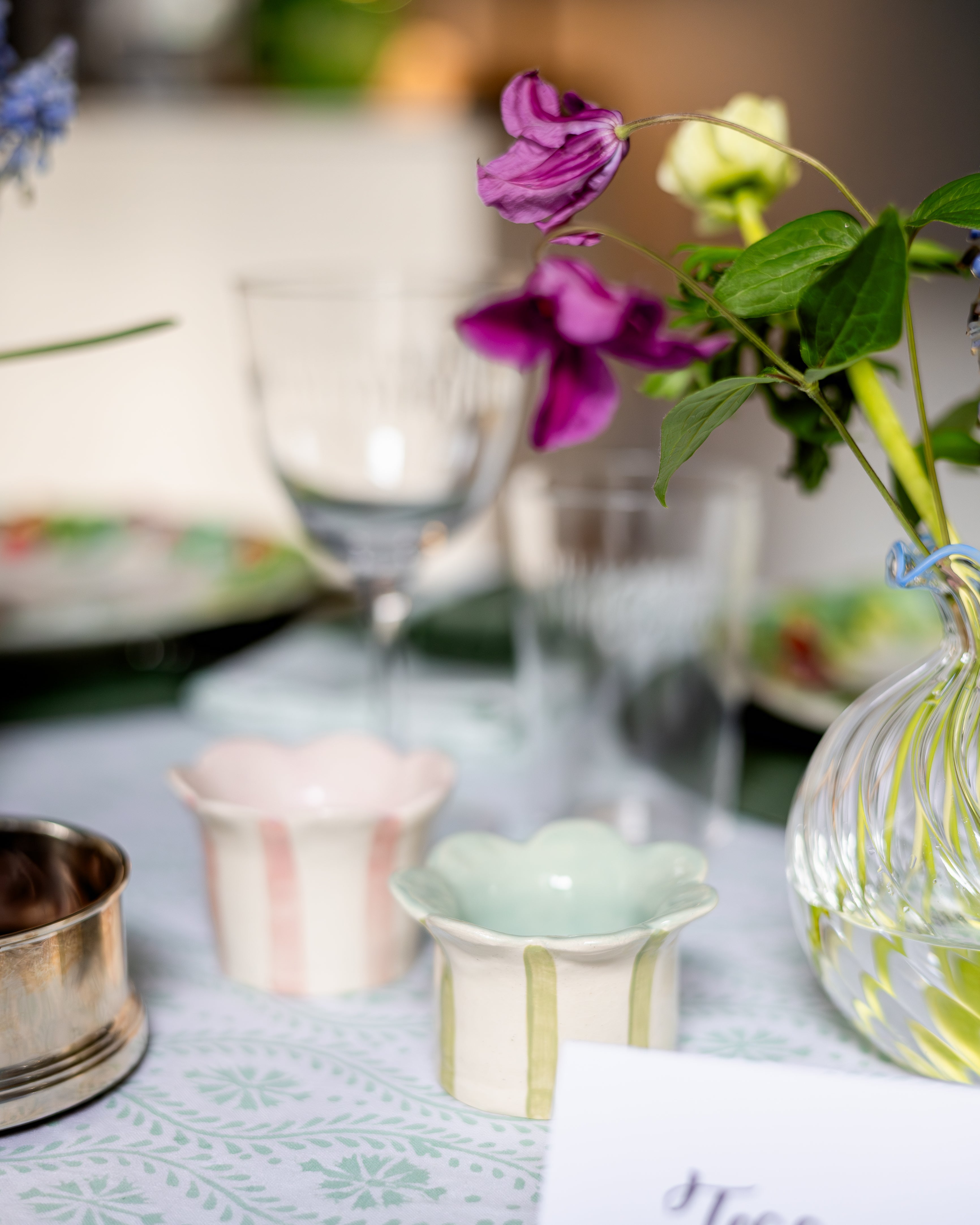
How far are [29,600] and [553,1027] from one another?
0.43 metres

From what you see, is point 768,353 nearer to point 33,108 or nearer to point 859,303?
point 859,303

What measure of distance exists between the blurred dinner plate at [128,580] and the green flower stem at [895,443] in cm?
40

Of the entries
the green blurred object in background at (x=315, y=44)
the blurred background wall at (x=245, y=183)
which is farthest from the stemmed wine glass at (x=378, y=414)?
the green blurred object in background at (x=315, y=44)

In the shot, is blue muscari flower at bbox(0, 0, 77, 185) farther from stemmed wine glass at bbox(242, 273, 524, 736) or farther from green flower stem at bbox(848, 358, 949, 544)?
green flower stem at bbox(848, 358, 949, 544)

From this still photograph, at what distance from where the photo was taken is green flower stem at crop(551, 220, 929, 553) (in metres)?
0.24

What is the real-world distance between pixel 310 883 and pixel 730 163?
0.69 feet

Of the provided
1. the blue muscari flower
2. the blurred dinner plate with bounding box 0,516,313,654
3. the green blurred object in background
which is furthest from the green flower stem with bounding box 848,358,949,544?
the green blurred object in background

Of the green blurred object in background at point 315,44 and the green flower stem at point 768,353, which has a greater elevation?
the green blurred object in background at point 315,44

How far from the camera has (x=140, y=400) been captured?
5.92ft

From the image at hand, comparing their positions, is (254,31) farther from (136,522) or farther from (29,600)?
(29,600)

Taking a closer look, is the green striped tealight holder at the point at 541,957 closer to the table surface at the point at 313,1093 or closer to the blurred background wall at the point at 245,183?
the table surface at the point at 313,1093

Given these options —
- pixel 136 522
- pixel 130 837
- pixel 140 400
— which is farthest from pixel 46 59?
pixel 140 400

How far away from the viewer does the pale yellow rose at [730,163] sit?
1.00ft

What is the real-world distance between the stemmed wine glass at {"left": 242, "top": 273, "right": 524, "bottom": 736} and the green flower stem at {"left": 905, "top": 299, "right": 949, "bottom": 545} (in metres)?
0.19
